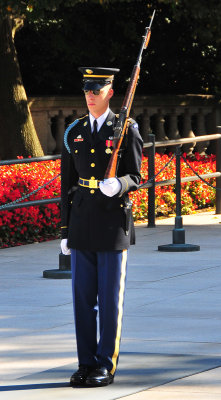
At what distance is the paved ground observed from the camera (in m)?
7.09

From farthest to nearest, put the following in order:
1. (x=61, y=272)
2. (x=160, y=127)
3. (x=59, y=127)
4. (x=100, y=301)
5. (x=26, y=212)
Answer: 1. (x=160, y=127)
2. (x=59, y=127)
3. (x=26, y=212)
4. (x=61, y=272)
5. (x=100, y=301)

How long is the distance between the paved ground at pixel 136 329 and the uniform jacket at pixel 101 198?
868 millimetres

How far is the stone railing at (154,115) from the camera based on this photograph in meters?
19.8

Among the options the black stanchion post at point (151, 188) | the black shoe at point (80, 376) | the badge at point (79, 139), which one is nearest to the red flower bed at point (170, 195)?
the black stanchion post at point (151, 188)

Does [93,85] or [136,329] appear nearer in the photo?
[93,85]

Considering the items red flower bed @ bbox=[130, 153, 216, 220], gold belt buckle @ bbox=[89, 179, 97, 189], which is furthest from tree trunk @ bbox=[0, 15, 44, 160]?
gold belt buckle @ bbox=[89, 179, 97, 189]

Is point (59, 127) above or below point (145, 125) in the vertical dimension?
above

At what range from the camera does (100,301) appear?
23.7 ft

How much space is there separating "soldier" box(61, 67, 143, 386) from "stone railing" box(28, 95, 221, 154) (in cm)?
1224

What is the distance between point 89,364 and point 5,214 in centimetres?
697

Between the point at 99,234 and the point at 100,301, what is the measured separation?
413mm

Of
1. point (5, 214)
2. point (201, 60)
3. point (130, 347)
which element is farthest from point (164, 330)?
point (201, 60)

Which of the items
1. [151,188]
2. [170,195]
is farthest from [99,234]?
[170,195]

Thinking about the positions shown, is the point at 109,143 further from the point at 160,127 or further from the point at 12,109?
the point at 160,127
